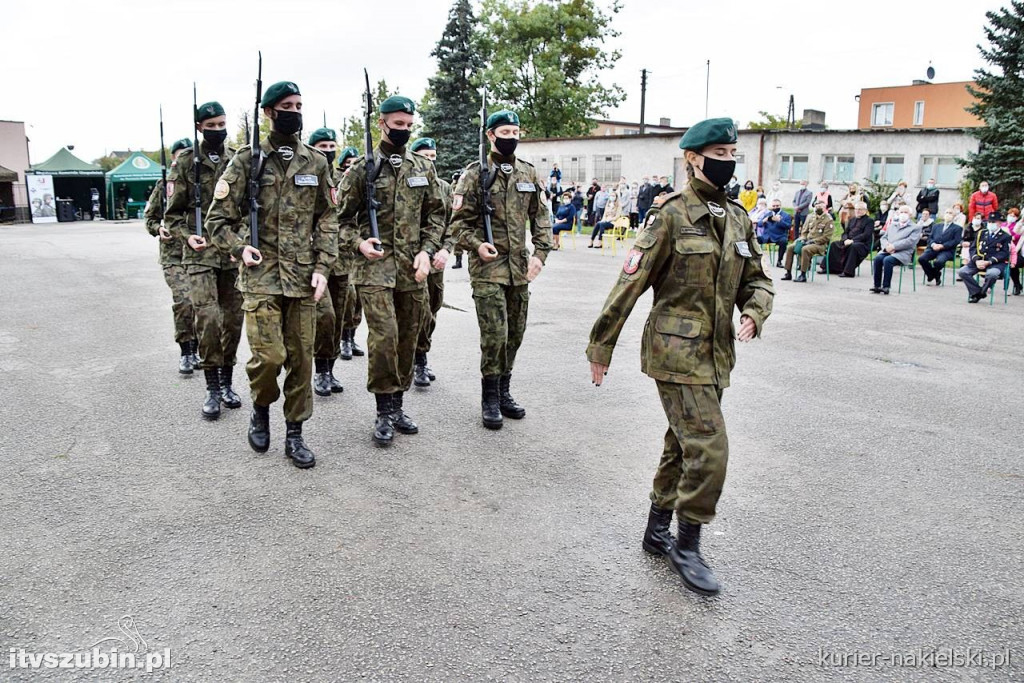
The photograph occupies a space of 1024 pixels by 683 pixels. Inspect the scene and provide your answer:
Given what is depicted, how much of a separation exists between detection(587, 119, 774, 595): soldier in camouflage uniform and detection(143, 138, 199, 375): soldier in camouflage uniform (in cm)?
485

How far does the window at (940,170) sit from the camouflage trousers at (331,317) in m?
29.9

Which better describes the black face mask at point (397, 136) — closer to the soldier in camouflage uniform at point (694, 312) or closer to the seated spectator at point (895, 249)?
the soldier in camouflage uniform at point (694, 312)

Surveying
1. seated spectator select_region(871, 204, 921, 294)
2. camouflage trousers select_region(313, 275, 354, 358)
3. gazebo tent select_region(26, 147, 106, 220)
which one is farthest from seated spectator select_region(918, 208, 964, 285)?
gazebo tent select_region(26, 147, 106, 220)

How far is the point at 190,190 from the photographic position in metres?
6.66

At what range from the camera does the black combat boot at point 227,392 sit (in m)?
6.48

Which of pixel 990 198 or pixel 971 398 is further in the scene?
pixel 990 198

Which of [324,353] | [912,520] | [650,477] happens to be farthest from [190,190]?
[912,520]

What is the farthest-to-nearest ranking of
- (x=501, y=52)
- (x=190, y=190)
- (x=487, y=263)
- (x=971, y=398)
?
(x=501, y=52), (x=971, y=398), (x=190, y=190), (x=487, y=263)

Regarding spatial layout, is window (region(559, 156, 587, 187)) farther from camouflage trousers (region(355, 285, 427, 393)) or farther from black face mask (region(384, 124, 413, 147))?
camouflage trousers (region(355, 285, 427, 393))

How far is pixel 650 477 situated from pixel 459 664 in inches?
90.8

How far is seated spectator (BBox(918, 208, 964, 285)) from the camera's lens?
15.5m

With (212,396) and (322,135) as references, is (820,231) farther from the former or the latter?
(212,396)

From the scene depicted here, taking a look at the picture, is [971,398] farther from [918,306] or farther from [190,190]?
[190,190]

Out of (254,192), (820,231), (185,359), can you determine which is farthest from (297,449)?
(820,231)
